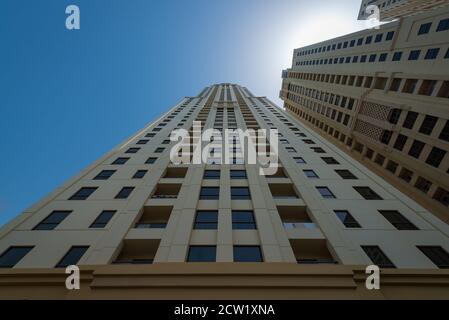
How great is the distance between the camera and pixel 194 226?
13.8m

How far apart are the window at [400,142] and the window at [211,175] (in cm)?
2564

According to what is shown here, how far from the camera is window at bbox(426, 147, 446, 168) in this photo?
22.2 metres

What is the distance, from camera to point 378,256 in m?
11.7

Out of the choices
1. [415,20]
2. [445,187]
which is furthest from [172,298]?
[415,20]

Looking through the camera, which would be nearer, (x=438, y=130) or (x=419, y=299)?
(x=419, y=299)

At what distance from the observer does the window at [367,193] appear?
16703 millimetres

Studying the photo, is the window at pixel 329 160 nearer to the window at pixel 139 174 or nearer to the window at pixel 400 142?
the window at pixel 400 142

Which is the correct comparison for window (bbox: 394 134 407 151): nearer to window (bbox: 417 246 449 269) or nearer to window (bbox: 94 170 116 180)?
window (bbox: 417 246 449 269)

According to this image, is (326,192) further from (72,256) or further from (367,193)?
(72,256)

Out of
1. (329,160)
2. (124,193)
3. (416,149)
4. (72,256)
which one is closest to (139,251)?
(72,256)

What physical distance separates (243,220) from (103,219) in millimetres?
9761

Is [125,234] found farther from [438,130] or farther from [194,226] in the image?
[438,130]

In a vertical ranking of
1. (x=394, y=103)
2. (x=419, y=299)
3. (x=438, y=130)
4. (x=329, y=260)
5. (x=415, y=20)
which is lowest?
(x=329, y=260)
